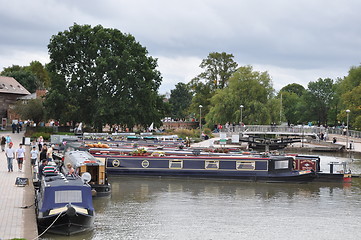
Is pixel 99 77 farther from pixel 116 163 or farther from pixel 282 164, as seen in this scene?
pixel 282 164

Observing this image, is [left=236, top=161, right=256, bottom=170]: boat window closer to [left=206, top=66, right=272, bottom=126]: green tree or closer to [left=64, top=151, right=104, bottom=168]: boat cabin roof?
[left=64, top=151, right=104, bottom=168]: boat cabin roof

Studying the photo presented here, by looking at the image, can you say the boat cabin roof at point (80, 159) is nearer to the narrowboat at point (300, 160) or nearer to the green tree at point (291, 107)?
the narrowboat at point (300, 160)

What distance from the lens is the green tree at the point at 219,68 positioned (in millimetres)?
106375

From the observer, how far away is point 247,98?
84.1 meters

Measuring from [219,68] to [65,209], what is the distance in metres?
89.2

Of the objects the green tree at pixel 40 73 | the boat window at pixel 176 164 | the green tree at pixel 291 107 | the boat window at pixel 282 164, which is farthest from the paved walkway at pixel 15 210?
the green tree at pixel 40 73

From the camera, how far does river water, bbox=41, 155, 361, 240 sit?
21781 mm

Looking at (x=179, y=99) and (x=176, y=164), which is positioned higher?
(x=179, y=99)

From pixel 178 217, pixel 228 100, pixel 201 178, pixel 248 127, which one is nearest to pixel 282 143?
pixel 248 127

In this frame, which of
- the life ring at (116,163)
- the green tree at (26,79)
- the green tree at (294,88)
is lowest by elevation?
the life ring at (116,163)

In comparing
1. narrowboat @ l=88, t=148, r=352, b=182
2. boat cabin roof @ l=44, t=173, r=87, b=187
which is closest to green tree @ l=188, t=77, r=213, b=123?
narrowboat @ l=88, t=148, r=352, b=182

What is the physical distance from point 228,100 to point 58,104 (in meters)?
30.0

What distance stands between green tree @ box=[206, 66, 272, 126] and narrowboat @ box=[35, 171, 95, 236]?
62.6 m

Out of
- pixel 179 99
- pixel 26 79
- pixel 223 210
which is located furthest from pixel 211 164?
pixel 179 99
